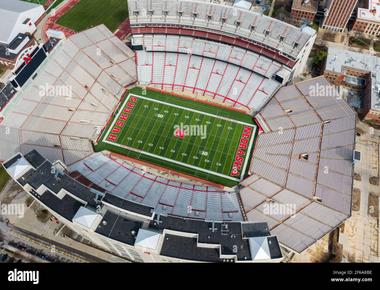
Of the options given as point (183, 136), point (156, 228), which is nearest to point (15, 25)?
point (183, 136)

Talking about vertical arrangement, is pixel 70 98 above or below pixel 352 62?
below

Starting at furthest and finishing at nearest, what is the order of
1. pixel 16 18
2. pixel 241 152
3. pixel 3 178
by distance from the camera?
1. pixel 16 18
2. pixel 241 152
3. pixel 3 178

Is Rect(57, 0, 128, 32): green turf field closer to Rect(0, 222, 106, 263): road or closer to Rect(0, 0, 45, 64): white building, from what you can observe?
Rect(0, 0, 45, 64): white building

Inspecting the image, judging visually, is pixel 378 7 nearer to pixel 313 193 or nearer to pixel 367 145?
pixel 367 145

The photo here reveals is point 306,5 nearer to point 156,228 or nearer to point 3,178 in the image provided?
point 156,228

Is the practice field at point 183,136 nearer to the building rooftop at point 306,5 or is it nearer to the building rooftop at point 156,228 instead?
the building rooftop at point 156,228

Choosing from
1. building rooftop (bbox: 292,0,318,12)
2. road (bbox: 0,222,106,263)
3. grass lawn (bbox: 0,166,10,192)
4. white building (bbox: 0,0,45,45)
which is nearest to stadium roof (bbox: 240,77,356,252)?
road (bbox: 0,222,106,263)
